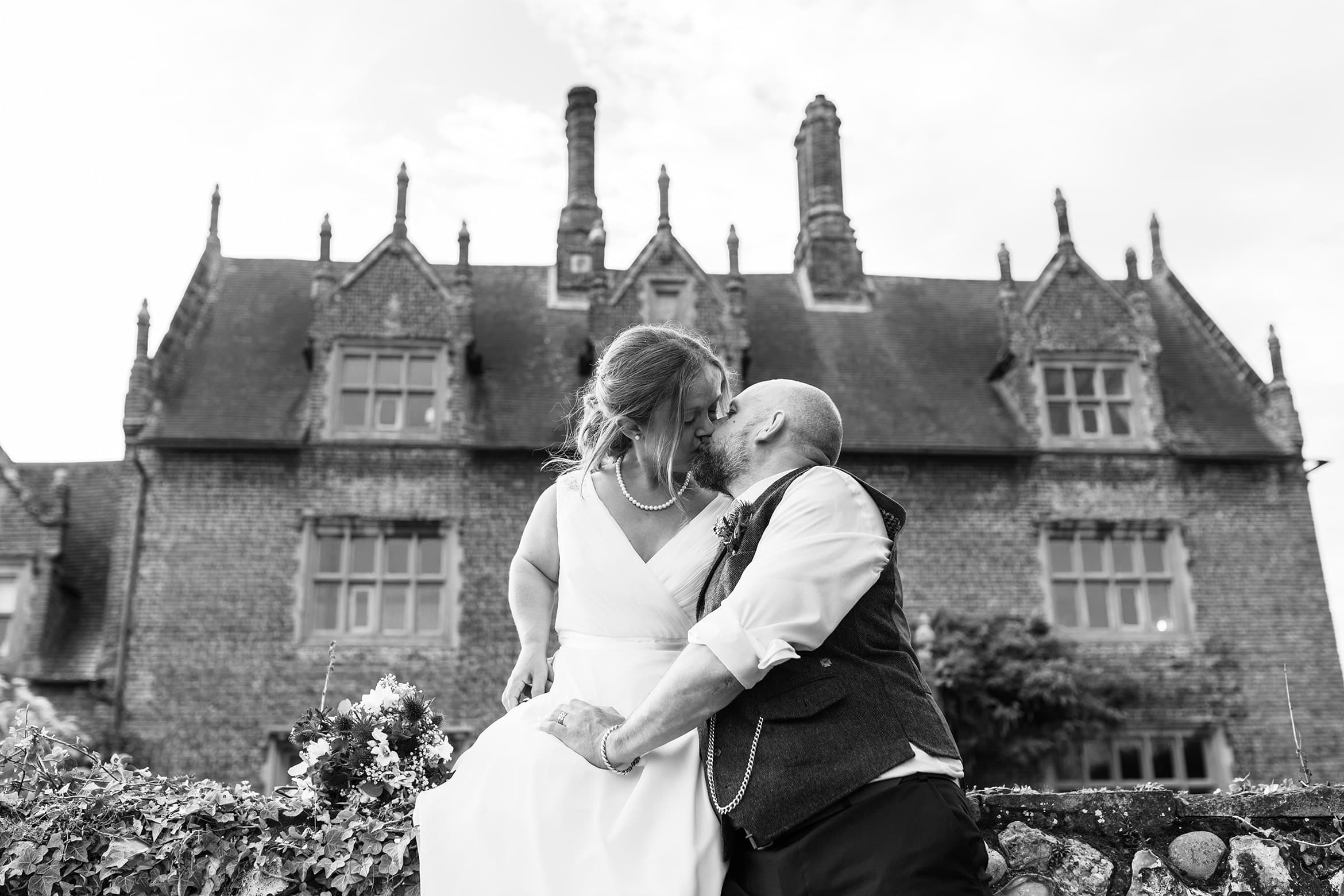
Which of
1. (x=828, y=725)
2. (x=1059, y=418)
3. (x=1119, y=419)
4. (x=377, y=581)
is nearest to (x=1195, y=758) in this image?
(x=1119, y=419)

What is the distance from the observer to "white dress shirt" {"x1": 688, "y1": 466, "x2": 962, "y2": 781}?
7.81 feet

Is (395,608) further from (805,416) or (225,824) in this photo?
(805,416)

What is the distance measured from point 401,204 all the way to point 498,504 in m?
4.85

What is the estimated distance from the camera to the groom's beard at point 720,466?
2.87 meters

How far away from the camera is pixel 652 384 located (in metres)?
3.15

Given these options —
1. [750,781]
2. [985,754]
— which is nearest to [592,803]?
[750,781]

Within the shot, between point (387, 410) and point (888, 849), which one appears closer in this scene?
point (888, 849)

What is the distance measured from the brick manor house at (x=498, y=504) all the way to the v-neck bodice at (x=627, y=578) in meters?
11.9

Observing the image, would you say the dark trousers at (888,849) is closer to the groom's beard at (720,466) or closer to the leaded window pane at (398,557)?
the groom's beard at (720,466)

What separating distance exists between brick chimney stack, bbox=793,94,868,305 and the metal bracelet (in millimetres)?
16773

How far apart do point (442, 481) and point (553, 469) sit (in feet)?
6.63

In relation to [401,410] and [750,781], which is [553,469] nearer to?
[401,410]

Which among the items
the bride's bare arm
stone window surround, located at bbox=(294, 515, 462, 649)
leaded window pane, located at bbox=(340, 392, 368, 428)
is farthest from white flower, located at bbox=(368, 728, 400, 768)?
leaded window pane, located at bbox=(340, 392, 368, 428)

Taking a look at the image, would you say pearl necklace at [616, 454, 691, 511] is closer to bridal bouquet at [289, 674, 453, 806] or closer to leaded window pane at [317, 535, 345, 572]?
bridal bouquet at [289, 674, 453, 806]
